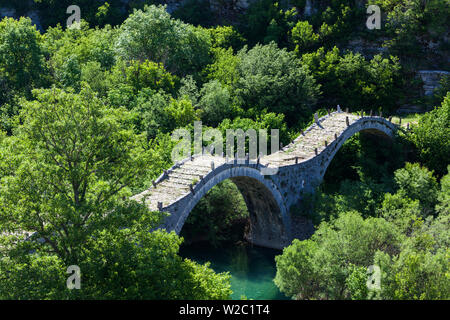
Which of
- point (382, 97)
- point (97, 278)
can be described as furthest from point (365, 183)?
point (97, 278)

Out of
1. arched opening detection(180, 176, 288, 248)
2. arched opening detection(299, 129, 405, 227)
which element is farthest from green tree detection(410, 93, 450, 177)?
arched opening detection(180, 176, 288, 248)

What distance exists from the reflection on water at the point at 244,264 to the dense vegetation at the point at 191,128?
144 centimetres

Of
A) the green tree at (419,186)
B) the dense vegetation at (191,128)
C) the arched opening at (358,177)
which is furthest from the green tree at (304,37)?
the green tree at (419,186)

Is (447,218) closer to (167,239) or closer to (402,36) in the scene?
(167,239)

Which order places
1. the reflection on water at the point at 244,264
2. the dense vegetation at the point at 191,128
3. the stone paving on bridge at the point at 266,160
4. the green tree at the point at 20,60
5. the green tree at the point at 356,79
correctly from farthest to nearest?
the green tree at the point at 356,79 < the green tree at the point at 20,60 < the reflection on water at the point at 244,264 < the stone paving on bridge at the point at 266,160 < the dense vegetation at the point at 191,128

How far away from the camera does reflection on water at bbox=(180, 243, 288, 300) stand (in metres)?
39.2

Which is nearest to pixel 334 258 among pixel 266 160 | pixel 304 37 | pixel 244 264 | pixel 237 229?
pixel 244 264

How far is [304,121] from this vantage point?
2191 inches

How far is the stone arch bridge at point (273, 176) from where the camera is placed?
36.1 m

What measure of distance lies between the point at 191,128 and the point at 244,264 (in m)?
13.2

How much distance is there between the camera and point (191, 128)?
49.9 metres

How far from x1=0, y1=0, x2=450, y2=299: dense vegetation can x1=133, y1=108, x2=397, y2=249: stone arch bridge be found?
1.74m

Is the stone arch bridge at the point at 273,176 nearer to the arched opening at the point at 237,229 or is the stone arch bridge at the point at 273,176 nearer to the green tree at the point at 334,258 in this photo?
the arched opening at the point at 237,229
